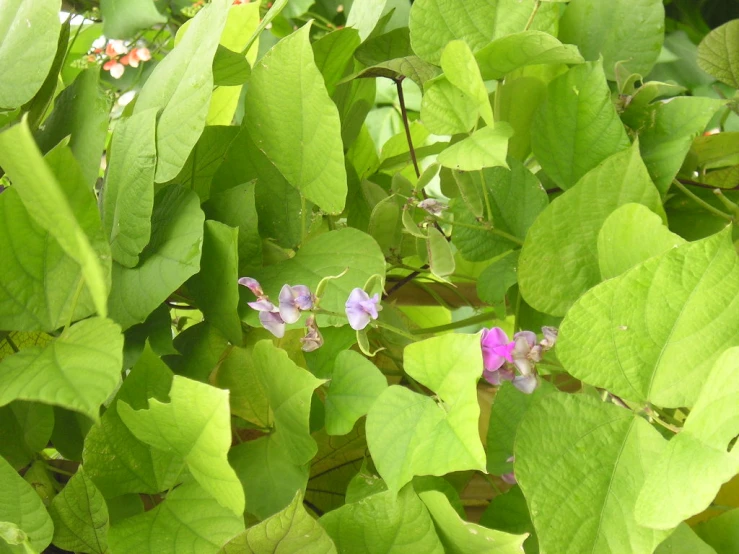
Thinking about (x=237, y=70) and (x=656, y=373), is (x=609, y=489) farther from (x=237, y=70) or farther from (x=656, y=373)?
(x=237, y=70)

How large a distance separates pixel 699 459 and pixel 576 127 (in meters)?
0.10

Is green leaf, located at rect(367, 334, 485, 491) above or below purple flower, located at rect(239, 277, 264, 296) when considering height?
below

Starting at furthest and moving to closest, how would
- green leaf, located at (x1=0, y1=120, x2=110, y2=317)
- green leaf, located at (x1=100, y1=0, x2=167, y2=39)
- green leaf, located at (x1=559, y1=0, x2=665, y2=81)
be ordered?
green leaf, located at (x1=100, y1=0, x2=167, y2=39)
green leaf, located at (x1=559, y1=0, x2=665, y2=81)
green leaf, located at (x1=0, y1=120, x2=110, y2=317)

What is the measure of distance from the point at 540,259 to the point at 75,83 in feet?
0.43

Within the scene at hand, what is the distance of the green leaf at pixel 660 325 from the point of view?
0.15 metres

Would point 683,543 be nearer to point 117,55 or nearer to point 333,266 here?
point 333,266

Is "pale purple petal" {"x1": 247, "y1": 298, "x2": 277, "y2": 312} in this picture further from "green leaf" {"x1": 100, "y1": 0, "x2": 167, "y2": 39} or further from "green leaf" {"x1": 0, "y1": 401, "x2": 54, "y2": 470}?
"green leaf" {"x1": 100, "y1": 0, "x2": 167, "y2": 39}

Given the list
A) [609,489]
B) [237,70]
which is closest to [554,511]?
[609,489]

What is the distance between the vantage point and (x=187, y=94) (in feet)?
0.56

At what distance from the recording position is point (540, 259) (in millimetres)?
189

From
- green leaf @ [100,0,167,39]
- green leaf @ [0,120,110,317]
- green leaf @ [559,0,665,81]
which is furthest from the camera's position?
green leaf @ [100,0,167,39]

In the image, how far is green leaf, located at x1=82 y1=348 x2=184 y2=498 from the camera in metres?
0.18

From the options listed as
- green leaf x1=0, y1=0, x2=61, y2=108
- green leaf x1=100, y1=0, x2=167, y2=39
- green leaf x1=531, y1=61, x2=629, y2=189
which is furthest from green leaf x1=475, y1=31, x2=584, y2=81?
green leaf x1=100, y1=0, x2=167, y2=39

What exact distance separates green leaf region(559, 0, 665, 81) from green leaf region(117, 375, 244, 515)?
17cm
